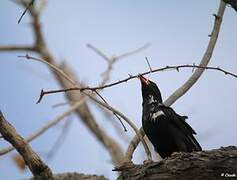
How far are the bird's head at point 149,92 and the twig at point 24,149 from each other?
1762 millimetres

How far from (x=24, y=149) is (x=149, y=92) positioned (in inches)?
80.2

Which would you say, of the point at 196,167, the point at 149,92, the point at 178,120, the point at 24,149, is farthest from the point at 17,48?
the point at 196,167

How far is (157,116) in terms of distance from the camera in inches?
182

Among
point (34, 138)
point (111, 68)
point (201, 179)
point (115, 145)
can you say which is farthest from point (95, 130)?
point (201, 179)

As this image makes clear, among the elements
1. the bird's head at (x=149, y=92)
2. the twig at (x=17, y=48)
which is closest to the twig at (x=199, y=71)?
the bird's head at (x=149, y=92)

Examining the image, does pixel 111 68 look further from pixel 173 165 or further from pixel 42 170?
pixel 173 165

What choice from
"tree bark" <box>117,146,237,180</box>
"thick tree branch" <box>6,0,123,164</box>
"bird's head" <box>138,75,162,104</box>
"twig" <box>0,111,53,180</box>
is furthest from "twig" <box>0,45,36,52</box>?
"tree bark" <box>117,146,237,180</box>

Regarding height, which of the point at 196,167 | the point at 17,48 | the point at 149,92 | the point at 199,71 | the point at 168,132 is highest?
the point at 17,48

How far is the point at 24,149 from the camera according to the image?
3.54 metres

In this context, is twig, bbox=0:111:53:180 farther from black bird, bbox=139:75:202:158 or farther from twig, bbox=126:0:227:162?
black bird, bbox=139:75:202:158

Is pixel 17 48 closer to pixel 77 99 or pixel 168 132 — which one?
pixel 77 99

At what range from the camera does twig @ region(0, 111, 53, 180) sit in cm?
351

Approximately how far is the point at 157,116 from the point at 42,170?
1.36 metres

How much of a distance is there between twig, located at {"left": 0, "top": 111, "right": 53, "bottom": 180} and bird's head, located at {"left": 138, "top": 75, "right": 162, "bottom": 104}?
1762mm
